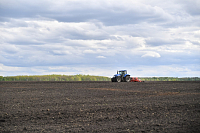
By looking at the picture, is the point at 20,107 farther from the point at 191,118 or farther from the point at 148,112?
the point at 191,118

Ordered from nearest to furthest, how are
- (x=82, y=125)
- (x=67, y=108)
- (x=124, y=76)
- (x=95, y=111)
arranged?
(x=82, y=125)
(x=95, y=111)
(x=67, y=108)
(x=124, y=76)

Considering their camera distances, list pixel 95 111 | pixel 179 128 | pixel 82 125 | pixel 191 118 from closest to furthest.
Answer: pixel 179 128, pixel 82 125, pixel 191 118, pixel 95 111

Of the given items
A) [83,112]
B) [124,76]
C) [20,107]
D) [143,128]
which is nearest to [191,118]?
[143,128]

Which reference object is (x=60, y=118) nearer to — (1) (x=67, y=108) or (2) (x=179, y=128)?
(1) (x=67, y=108)

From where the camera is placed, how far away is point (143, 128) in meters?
9.98

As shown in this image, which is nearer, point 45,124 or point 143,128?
point 143,128

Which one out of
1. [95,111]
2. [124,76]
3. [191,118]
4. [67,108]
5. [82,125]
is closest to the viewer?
[82,125]

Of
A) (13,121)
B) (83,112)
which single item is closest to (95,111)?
(83,112)

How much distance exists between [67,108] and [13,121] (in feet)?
11.8

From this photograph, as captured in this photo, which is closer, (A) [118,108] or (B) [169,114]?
(B) [169,114]

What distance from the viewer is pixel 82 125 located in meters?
10.7

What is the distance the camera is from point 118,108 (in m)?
14.5

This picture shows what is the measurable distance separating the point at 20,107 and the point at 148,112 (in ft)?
24.7

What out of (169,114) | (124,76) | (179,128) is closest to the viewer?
(179,128)
